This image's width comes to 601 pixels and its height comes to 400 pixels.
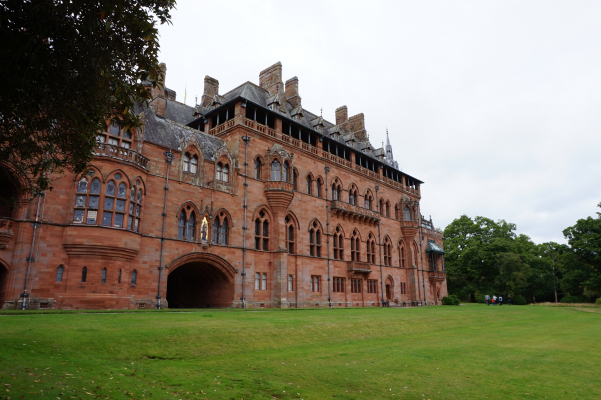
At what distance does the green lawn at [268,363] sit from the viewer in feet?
28.6

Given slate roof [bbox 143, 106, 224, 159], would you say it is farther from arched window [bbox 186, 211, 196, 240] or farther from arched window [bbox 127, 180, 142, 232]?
arched window [bbox 186, 211, 196, 240]

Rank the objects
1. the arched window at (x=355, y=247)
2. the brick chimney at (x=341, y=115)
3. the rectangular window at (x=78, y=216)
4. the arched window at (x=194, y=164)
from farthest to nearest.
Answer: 1. the brick chimney at (x=341, y=115)
2. the arched window at (x=355, y=247)
3. the arched window at (x=194, y=164)
4. the rectangular window at (x=78, y=216)

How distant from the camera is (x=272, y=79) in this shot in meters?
42.2

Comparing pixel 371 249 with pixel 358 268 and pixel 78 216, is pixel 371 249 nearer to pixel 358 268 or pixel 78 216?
pixel 358 268

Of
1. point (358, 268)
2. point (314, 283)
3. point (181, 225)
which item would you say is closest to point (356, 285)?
point (358, 268)

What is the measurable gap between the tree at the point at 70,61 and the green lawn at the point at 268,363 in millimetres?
4241

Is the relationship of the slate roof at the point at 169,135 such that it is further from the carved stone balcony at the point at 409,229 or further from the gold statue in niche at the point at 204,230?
the carved stone balcony at the point at 409,229

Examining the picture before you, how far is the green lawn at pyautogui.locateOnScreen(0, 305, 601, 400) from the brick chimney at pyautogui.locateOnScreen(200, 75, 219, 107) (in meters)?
30.2

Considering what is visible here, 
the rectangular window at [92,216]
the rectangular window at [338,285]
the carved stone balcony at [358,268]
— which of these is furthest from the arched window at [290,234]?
the rectangular window at [92,216]

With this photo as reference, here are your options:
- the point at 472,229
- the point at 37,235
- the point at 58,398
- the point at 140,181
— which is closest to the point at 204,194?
the point at 140,181

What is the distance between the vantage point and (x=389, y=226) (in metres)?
50.7

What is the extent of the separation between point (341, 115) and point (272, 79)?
52.9 ft

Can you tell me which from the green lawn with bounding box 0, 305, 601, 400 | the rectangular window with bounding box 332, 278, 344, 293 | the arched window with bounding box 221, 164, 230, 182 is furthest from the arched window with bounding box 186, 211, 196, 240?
the rectangular window with bounding box 332, 278, 344, 293

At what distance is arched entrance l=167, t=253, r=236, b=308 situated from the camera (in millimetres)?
30347
